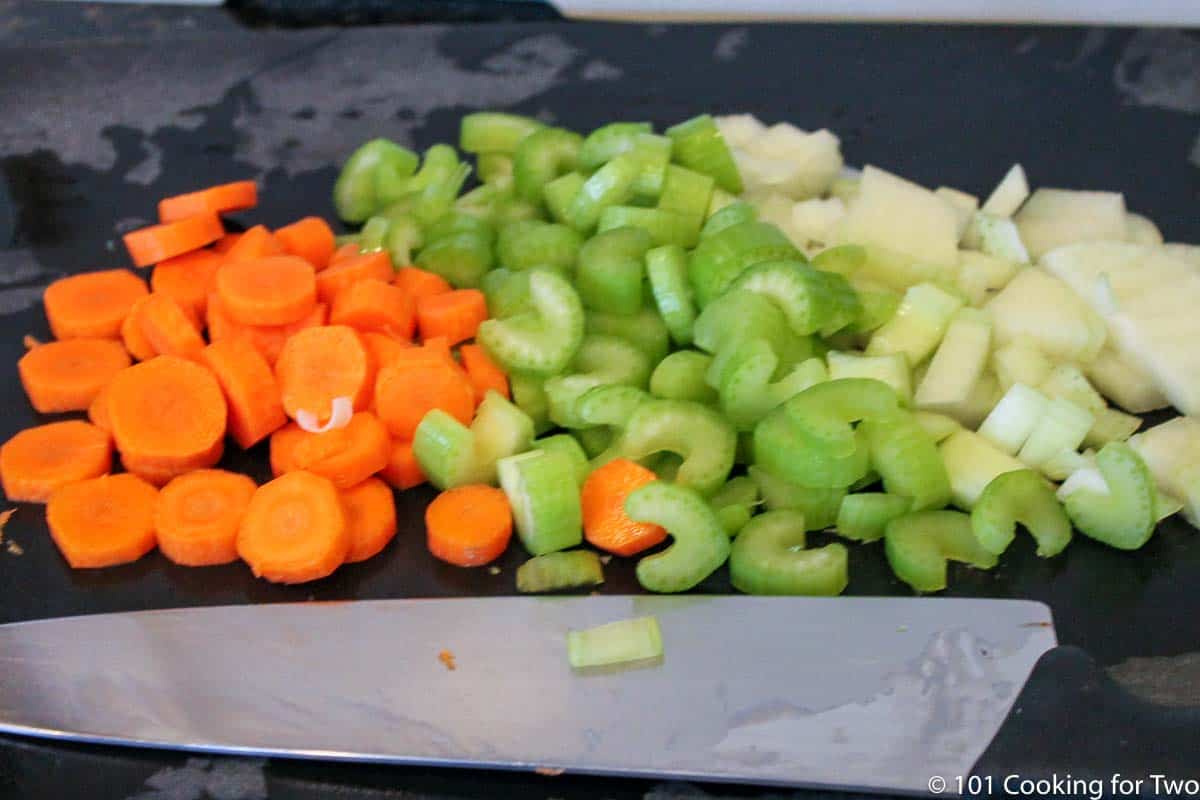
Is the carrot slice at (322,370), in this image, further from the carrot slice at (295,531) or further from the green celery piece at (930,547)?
the green celery piece at (930,547)

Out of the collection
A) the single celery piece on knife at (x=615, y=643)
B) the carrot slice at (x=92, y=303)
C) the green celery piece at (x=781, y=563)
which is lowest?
the single celery piece on knife at (x=615, y=643)

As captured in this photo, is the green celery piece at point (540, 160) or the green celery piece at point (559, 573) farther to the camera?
the green celery piece at point (540, 160)

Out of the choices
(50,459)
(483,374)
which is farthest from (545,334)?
(50,459)

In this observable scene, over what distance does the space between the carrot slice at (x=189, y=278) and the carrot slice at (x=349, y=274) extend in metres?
0.21

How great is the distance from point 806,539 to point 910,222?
0.72 metres

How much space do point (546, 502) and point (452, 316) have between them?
1.47 ft

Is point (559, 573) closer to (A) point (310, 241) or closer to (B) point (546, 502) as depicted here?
(B) point (546, 502)

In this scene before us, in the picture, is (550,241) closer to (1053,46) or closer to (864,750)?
(864,750)

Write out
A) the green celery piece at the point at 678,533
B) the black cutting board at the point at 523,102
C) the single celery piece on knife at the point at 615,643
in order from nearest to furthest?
the single celery piece on knife at the point at 615,643 < the green celery piece at the point at 678,533 < the black cutting board at the point at 523,102

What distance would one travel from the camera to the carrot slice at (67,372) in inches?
70.2

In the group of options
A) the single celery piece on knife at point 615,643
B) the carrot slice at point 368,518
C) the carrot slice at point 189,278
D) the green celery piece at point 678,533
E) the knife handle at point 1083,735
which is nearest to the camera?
the knife handle at point 1083,735

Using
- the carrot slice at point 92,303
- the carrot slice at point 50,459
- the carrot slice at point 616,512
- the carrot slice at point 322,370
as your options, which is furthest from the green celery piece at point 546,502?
the carrot slice at point 92,303

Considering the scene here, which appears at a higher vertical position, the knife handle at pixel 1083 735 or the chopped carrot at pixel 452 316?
the chopped carrot at pixel 452 316

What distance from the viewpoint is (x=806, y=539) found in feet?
5.30
